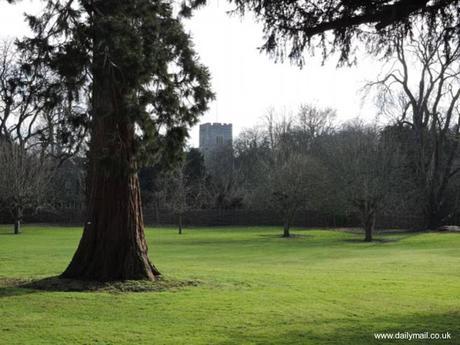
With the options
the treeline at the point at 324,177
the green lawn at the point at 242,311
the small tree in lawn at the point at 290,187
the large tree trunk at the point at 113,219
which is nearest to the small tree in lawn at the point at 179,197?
the treeline at the point at 324,177

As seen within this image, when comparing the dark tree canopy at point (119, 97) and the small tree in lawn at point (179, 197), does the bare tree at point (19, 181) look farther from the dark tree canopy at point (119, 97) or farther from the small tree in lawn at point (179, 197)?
the dark tree canopy at point (119, 97)

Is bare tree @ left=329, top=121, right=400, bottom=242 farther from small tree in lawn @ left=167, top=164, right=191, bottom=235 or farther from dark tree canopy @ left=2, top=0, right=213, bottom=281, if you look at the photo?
dark tree canopy @ left=2, top=0, right=213, bottom=281

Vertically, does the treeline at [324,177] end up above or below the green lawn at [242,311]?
above

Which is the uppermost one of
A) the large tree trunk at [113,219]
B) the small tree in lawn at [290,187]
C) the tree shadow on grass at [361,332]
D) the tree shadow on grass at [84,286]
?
the small tree in lawn at [290,187]

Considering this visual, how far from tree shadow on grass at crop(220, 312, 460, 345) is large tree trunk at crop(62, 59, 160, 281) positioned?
225 inches

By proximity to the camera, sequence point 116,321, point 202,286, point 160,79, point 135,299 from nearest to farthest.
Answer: point 116,321 → point 135,299 → point 160,79 → point 202,286

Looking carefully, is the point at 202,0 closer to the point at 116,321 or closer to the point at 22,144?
the point at 116,321

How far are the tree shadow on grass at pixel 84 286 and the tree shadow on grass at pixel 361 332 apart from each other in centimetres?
475

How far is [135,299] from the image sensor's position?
11.5 meters

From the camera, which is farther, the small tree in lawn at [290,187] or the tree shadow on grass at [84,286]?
the small tree in lawn at [290,187]

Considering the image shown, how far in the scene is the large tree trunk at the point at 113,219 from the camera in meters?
13.4

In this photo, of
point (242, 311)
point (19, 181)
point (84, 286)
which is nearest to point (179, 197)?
point (19, 181)

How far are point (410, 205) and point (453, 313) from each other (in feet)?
148

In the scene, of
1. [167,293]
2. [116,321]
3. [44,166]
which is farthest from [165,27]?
[44,166]
